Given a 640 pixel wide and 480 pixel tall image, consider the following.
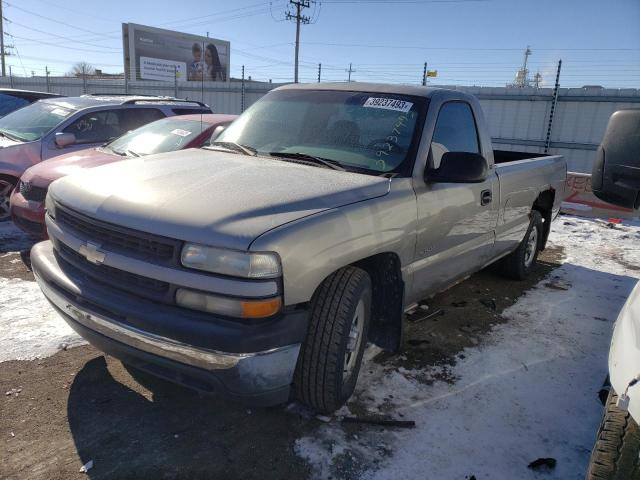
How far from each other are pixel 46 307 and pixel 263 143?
2.26 m

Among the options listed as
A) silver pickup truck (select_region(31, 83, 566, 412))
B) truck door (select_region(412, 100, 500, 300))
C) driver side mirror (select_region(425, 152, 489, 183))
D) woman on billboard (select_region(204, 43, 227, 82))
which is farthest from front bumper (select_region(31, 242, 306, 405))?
woman on billboard (select_region(204, 43, 227, 82))

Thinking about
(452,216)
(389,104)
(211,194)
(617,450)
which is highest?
(389,104)

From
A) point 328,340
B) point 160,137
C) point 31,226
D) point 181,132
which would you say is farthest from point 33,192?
point 328,340

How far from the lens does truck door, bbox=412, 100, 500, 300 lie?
3234mm

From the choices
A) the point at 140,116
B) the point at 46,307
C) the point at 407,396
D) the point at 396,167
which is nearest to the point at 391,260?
the point at 396,167

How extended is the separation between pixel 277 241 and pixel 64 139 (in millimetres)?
5248

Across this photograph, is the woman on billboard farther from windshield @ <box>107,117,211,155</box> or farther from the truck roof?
the truck roof

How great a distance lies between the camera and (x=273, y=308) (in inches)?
86.7

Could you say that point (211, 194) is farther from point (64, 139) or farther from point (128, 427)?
point (64, 139)

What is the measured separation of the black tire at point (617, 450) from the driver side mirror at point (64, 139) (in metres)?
6.43

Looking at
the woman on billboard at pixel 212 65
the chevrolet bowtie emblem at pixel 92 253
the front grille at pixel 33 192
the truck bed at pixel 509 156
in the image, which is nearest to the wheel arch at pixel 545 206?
the truck bed at pixel 509 156

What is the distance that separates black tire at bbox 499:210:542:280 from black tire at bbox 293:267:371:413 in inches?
127

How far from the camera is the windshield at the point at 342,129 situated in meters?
3.17

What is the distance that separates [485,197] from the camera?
394cm
